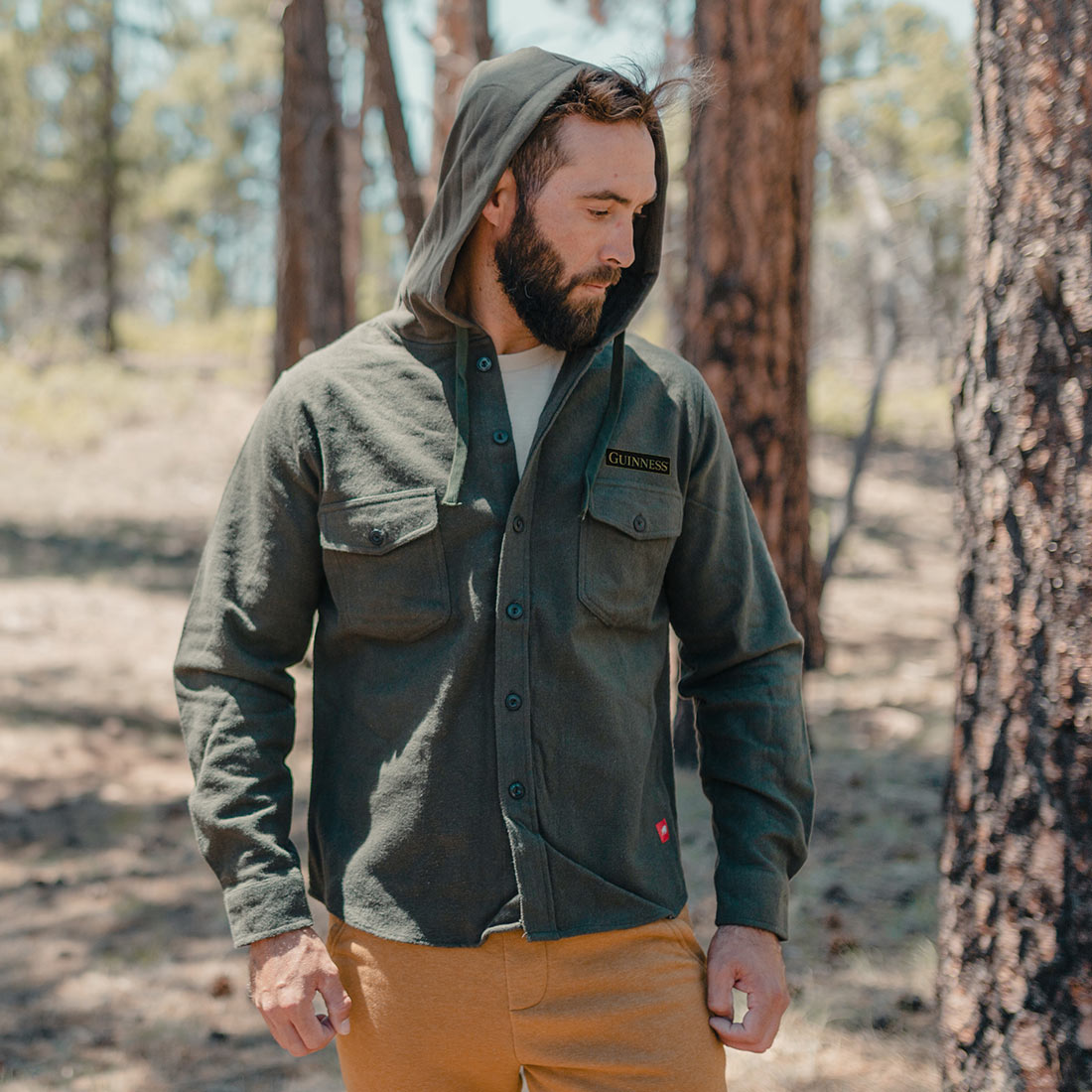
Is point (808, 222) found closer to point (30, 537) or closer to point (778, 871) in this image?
point (778, 871)

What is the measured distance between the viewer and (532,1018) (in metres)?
1.83

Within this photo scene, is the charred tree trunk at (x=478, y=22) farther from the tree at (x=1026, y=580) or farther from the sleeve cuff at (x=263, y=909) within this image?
the sleeve cuff at (x=263, y=909)

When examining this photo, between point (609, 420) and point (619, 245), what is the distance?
0.98ft

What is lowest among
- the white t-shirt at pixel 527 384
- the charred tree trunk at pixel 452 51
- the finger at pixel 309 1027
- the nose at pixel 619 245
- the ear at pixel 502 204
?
the finger at pixel 309 1027

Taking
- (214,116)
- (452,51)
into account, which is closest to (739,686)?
(452,51)

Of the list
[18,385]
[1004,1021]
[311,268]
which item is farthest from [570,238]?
[18,385]

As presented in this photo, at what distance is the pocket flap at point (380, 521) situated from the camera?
6.22 ft

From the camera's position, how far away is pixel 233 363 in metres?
27.0

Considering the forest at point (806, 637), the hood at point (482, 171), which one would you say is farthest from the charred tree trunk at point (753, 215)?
the hood at point (482, 171)

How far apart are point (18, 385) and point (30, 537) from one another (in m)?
7.66

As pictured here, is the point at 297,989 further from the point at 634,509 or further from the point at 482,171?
the point at 482,171

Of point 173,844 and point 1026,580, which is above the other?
point 1026,580

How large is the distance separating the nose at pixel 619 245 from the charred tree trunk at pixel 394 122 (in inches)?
115

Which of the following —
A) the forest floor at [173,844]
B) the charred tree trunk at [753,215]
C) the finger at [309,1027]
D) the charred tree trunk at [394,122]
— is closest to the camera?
the finger at [309,1027]
